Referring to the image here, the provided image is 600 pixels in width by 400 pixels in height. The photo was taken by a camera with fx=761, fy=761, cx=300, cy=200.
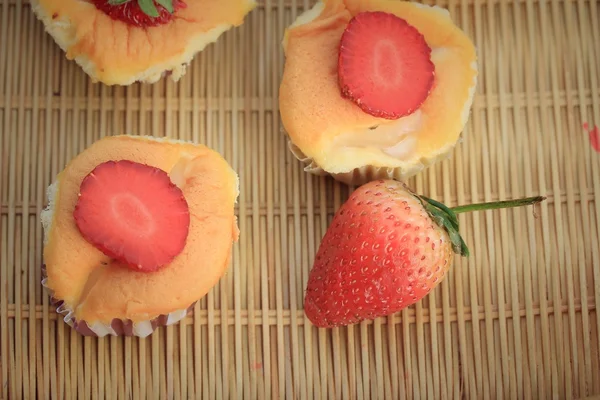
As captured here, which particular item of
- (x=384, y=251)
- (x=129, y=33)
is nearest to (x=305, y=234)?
(x=384, y=251)

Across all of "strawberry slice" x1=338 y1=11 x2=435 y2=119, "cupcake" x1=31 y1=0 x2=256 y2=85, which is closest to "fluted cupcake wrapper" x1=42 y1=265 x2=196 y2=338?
"cupcake" x1=31 y1=0 x2=256 y2=85

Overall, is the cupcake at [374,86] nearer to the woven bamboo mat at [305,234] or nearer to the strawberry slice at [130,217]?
the woven bamboo mat at [305,234]

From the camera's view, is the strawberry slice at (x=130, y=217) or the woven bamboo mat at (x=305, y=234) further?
the woven bamboo mat at (x=305, y=234)

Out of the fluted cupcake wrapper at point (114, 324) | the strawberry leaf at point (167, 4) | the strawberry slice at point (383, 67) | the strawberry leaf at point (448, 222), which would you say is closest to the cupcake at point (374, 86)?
the strawberry slice at point (383, 67)

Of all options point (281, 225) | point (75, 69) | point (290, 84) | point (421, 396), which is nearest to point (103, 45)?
point (75, 69)

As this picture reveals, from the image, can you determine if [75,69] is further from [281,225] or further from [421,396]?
[421,396]
